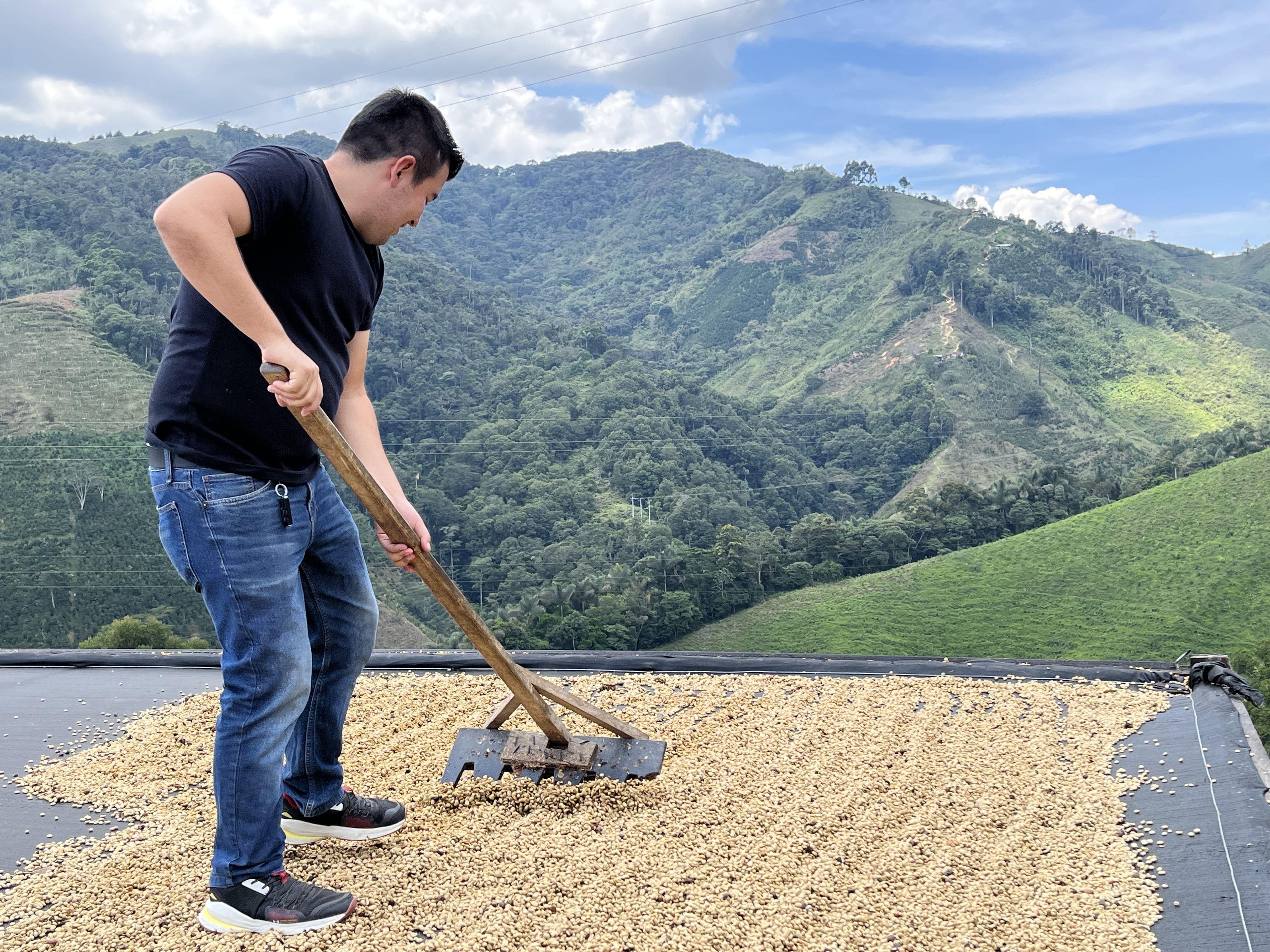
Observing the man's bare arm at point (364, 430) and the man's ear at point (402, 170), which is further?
the man's bare arm at point (364, 430)

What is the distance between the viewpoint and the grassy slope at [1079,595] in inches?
805

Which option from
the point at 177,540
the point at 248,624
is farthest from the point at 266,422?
the point at 248,624

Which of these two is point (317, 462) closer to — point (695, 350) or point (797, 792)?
point (797, 792)

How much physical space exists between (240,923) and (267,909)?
7 cm

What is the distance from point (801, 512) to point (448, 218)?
5380 centimetres

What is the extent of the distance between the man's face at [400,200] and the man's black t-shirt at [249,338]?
8 cm

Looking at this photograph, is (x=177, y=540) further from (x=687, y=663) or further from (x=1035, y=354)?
(x=1035, y=354)

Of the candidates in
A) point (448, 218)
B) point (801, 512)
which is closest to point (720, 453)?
point (801, 512)

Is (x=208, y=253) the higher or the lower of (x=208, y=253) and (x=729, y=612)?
the higher

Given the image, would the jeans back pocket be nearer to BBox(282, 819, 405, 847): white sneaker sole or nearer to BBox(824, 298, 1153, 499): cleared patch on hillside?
BBox(282, 819, 405, 847): white sneaker sole

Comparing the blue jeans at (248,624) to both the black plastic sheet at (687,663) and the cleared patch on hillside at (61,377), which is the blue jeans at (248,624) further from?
the cleared patch on hillside at (61,377)

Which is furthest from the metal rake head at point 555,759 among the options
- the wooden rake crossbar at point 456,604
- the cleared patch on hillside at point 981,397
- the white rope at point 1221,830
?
the cleared patch on hillside at point 981,397

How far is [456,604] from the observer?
7.48ft

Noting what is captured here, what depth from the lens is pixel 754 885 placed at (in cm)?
220
